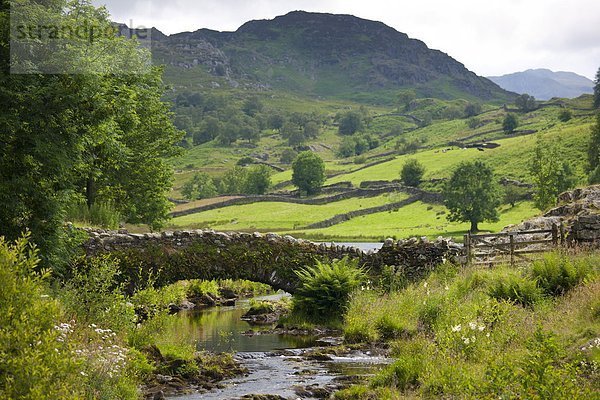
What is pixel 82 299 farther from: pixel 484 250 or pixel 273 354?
pixel 484 250

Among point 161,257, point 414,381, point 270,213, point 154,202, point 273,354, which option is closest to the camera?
point 414,381

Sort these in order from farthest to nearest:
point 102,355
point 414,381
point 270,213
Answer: point 270,213 → point 414,381 → point 102,355

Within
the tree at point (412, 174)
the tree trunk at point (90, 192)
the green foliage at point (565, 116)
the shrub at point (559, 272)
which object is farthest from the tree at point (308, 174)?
the shrub at point (559, 272)

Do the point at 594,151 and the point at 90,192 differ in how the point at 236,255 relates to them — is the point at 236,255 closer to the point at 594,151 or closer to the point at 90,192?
the point at 90,192

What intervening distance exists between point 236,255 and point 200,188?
12403 centimetres

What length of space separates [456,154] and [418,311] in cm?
11102

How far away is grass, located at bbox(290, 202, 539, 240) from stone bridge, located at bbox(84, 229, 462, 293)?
157ft

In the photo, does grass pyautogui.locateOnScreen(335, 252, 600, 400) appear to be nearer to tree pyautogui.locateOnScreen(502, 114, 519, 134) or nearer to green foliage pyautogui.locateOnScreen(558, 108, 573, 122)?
green foliage pyautogui.locateOnScreen(558, 108, 573, 122)

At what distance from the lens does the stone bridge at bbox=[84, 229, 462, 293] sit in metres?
22.0

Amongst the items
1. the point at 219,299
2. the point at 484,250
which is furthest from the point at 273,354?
the point at 219,299

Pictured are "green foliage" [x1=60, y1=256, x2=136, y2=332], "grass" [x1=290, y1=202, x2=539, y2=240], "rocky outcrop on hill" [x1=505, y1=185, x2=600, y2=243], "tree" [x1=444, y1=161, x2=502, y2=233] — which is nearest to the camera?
"green foliage" [x1=60, y1=256, x2=136, y2=332]

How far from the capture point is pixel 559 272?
18.2m

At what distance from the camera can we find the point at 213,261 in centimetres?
2316

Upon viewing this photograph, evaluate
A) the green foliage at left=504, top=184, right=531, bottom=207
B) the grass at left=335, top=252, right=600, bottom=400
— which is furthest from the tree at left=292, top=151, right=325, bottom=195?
the grass at left=335, top=252, right=600, bottom=400
